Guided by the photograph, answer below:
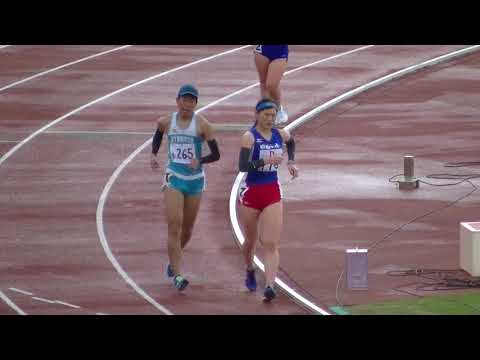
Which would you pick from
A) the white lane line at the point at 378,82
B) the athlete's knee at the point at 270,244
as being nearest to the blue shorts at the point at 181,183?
the athlete's knee at the point at 270,244

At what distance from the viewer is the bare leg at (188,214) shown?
1575cm

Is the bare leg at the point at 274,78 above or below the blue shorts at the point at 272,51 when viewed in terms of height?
below

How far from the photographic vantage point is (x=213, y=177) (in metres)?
20.7

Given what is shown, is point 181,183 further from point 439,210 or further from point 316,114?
point 316,114

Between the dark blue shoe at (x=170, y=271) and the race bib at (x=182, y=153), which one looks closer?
the race bib at (x=182, y=153)

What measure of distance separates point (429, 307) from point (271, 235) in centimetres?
190

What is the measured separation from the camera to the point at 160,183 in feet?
66.8

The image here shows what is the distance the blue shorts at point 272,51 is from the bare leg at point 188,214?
3399mm

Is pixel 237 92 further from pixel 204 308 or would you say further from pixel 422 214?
pixel 204 308

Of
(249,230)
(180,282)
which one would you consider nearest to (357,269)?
(249,230)

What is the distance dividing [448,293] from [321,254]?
216cm

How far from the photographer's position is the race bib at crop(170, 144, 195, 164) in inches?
612

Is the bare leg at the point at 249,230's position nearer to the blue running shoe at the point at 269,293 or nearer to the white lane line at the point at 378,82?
the blue running shoe at the point at 269,293
